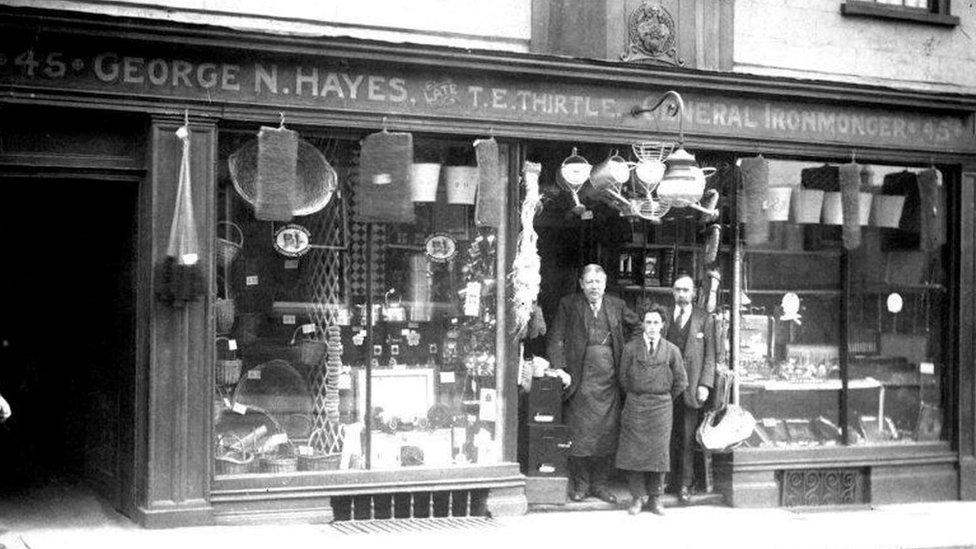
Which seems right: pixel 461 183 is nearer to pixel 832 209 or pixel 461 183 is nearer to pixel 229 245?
pixel 229 245

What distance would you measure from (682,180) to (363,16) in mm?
3215

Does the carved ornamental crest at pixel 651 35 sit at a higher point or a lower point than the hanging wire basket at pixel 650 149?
higher

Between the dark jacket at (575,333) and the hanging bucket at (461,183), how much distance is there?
1506mm

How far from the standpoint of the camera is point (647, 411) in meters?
11.4

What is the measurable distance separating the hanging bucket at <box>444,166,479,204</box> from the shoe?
311 cm

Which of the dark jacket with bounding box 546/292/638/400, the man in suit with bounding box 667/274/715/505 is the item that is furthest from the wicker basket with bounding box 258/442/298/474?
the man in suit with bounding box 667/274/715/505

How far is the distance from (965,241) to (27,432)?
10621mm

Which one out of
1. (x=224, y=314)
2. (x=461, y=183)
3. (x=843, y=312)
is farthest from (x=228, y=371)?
(x=843, y=312)

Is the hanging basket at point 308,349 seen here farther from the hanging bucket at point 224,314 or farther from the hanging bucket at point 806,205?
the hanging bucket at point 806,205

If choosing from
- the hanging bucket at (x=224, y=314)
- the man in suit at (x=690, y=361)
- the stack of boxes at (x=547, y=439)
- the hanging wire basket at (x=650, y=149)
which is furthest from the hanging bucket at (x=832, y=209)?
the hanging bucket at (x=224, y=314)

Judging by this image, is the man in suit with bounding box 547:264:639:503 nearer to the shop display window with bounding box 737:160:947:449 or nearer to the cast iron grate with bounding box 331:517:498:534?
the cast iron grate with bounding box 331:517:498:534

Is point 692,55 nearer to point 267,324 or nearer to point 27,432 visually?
point 267,324

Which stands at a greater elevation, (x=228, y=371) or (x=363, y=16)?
(x=363, y=16)

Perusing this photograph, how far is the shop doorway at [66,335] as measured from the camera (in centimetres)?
1063
